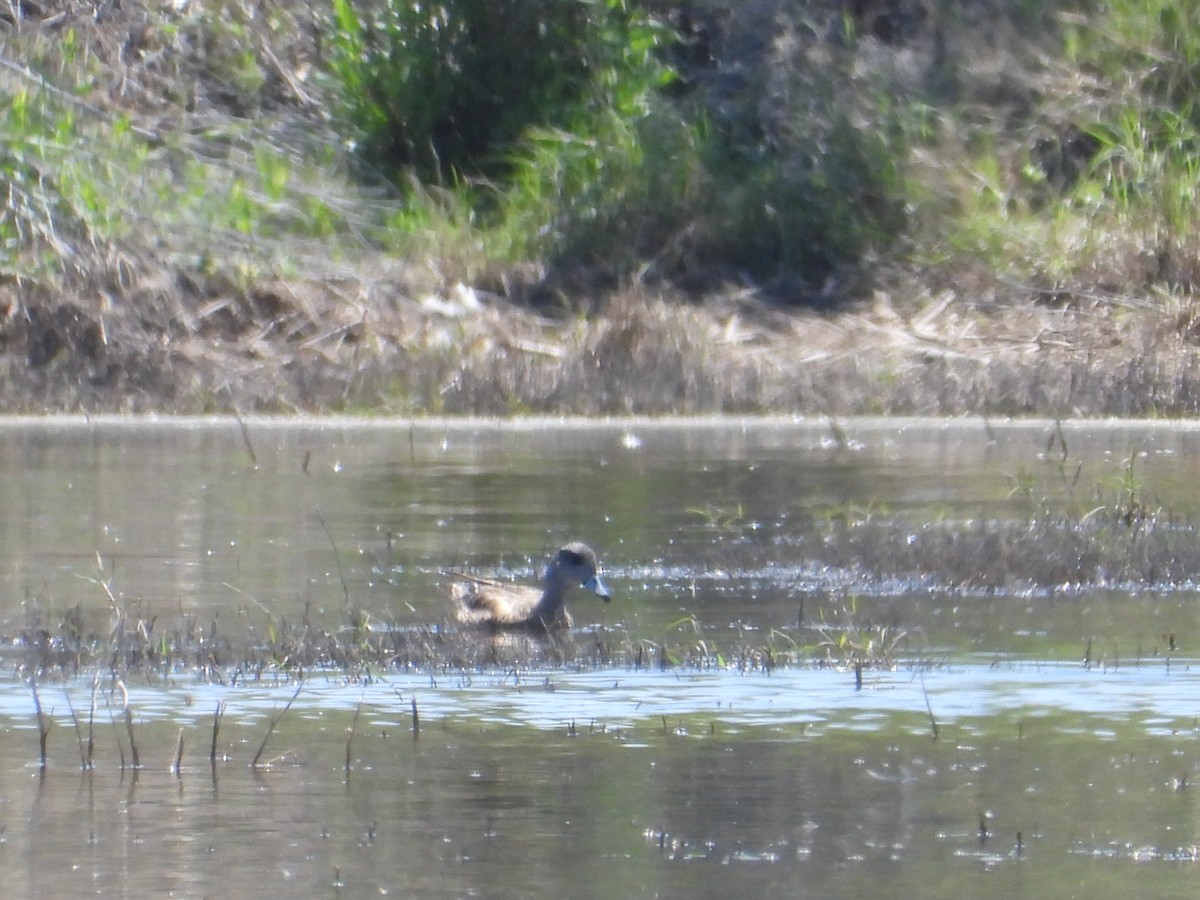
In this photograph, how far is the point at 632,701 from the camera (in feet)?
24.2

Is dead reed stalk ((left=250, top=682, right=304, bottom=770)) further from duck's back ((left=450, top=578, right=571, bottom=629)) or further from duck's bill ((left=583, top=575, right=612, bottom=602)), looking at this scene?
duck's bill ((left=583, top=575, right=612, bottom=602))

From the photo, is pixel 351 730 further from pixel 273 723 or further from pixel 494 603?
pixel 494 603

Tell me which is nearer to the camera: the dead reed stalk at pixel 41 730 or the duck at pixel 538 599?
the dead reed stalk at pixel 41 730

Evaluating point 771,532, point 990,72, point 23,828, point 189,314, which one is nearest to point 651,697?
point 23,828

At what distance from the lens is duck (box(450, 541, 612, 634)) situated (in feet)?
28.7

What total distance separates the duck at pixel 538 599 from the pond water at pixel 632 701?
0.44ft

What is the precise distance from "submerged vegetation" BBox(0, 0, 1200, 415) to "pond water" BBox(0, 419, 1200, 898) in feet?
11.8

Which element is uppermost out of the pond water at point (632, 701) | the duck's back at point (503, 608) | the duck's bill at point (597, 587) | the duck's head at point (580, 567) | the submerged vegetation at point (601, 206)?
the submerged vegetation at point (601, 206)

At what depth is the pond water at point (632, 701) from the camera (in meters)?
5.60

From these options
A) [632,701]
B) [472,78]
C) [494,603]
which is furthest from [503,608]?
[472,78]

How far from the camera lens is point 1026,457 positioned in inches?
570

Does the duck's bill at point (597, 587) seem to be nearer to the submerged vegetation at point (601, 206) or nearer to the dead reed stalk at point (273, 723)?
the dead reed stalk at point (273, 723)

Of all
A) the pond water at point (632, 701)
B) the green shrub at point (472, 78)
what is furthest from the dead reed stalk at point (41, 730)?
the green shrub at point (472, 78)

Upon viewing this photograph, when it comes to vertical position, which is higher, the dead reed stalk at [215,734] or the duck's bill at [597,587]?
the duck's bill at [597,587]
